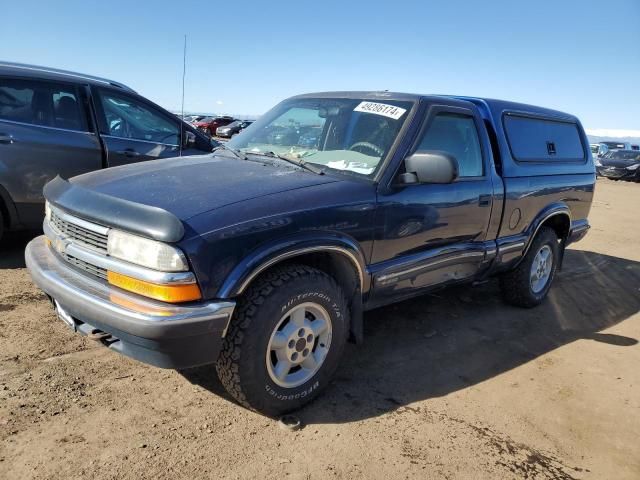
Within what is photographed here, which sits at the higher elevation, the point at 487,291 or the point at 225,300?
the point at 225,300

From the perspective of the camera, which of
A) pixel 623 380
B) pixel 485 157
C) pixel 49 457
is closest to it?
pixel 49 457

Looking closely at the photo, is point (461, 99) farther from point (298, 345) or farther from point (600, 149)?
point (600, 149)

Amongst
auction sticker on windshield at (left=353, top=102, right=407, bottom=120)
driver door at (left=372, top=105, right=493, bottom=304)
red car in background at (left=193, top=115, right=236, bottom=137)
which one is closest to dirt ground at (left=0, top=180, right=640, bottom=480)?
driver door at (left=372, top=105, right=493, bottom=304)

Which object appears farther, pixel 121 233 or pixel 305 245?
pixel 305 245

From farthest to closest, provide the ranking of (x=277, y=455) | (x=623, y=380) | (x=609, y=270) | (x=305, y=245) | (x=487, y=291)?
(x=609, y=270) → (x=487, y=291) → (x=623, y=380) → (x=305, y=245) → (x=277, y=455)

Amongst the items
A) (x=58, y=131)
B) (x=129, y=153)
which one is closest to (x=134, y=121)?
(x=129, y=153)

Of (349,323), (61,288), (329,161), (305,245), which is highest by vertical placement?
(329,161)

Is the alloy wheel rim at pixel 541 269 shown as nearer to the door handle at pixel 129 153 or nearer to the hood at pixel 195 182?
the hood at pixel 195 182

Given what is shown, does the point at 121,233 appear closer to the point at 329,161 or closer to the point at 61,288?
the point at 61,288

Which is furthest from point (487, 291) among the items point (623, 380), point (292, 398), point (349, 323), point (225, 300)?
point (225, 300)

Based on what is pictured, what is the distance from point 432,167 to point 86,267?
6.82 ft

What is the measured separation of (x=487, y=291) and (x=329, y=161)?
2965 millimetres

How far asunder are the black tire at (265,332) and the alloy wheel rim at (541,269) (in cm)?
282

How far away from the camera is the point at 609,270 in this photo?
6.78m
